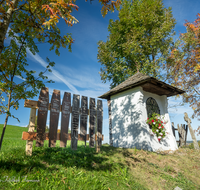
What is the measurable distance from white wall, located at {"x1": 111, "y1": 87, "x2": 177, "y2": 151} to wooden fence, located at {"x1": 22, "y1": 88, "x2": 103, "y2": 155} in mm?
2478

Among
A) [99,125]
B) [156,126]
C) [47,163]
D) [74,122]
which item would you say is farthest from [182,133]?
[47,163]

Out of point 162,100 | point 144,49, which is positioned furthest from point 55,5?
point 144,49

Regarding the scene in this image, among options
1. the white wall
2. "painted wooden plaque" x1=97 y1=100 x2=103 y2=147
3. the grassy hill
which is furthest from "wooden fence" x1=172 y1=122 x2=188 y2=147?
"painted wooden plaque" x1=97 y1=100 x2=103 y2=147

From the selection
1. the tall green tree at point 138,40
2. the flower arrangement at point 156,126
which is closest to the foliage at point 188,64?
the tall green tree at point 138,40

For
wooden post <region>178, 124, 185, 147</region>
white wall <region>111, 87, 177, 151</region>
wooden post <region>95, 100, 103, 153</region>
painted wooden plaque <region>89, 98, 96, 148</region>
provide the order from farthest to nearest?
wooden post <region>178, 124, 185, 147</region> < white wall <region>111, 87, 177, 151</region> < wooden post <region>95, 100, 103, 153</region> < painted wooden plaque <region>89, 98, 96, 148</region>

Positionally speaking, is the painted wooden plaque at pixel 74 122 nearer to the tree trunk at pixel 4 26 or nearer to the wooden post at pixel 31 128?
the wooden post at pixel 31 128

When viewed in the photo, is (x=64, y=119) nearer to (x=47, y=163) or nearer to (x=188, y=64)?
(x=47, y=163)

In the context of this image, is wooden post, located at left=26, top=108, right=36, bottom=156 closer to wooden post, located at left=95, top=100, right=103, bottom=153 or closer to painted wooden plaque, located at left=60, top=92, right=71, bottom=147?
painted wooden plaque, located at left=60, top=92, right=71, bottom=147

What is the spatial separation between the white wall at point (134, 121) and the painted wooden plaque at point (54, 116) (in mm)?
4468

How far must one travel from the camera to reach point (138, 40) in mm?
14797

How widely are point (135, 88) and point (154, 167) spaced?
13.9 feet

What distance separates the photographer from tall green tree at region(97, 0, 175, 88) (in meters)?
13.4

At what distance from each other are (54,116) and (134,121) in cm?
458

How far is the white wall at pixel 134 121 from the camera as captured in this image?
688 centimetres
